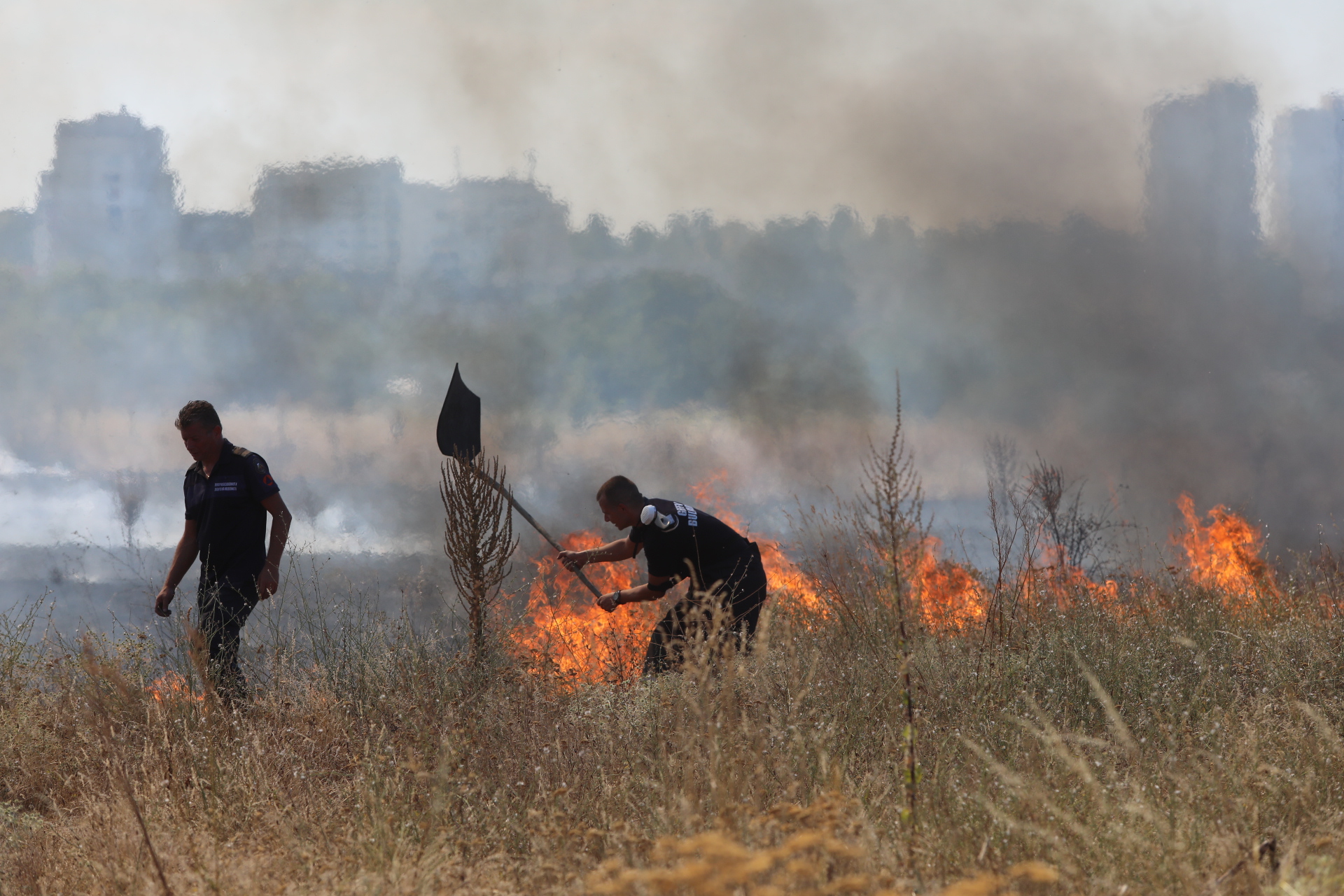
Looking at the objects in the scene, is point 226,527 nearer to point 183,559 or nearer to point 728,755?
point 183,559

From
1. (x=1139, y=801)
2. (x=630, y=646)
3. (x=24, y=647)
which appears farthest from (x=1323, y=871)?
(x=24, y=647)

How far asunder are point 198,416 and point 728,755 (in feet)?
14.6

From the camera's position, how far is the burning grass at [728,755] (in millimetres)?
2352

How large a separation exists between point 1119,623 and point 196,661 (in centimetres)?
605

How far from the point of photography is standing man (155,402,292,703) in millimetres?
5578

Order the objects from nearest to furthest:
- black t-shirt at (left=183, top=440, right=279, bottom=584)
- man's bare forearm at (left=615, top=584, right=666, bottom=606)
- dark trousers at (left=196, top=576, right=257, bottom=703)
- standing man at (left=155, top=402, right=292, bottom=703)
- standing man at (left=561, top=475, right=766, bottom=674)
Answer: dark trousers at (left=196, top=576, right=257, bottom=703), standing man at (left=155, top=402, right=292, bottom=703), black t-shirt at (left=183, top=440, right=279, bottom=584), standing man at (left=561, top=475, right=766, bottom=674), man's bare forearm at (left=615, top=584, right=666, bottom=606)

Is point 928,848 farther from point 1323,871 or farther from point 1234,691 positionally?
point 1234,691

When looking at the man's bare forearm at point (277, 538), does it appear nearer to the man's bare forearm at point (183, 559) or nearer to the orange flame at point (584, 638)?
the man's bare forearm at point (183, 559)

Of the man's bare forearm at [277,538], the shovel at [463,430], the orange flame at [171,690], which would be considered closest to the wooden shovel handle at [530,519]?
the shovel at [463,430]

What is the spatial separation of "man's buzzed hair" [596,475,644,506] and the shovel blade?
1089 mm

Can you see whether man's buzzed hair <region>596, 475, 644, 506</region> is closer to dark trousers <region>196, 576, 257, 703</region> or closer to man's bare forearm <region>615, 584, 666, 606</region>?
man's bare forearm <region>615, 584, 666, 606</region>

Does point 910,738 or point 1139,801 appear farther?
point 1139,801

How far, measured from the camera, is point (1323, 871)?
1.94m

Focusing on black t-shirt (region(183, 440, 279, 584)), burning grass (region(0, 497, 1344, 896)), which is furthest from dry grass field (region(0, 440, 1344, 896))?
black t-shirt (region(183, 440, 279, 584))
